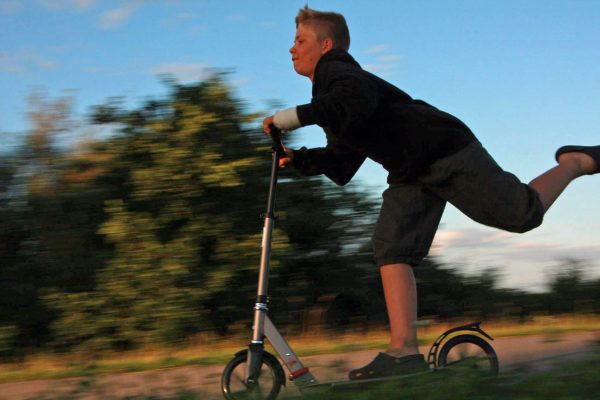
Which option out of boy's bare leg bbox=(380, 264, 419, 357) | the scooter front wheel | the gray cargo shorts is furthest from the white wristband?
the scooter front wheel

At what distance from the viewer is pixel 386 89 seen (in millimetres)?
4195

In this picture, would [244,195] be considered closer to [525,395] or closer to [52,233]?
[52,233]

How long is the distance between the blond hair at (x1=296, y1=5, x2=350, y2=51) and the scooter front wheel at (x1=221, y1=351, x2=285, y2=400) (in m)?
1.64

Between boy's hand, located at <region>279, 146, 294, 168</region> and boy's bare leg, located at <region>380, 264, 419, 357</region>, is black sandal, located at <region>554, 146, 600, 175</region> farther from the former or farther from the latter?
boy's hand, located at <region>279, 146, 294, 168</region>

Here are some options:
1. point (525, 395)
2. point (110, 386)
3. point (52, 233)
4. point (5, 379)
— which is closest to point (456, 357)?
point (525, 395)

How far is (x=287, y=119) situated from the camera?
154 inches

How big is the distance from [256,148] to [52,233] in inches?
123

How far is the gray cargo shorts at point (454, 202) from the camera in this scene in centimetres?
407

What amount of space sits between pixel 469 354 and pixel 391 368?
0.45 meters

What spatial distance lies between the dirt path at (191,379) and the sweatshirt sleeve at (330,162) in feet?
3.35

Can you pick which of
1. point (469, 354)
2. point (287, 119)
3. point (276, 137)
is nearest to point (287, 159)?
point (276, 137)

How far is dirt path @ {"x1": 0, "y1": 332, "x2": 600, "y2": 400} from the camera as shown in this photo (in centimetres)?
427

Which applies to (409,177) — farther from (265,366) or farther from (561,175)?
(265,366)

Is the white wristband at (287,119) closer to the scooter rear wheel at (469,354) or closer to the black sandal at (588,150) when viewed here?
the scooter rear wheel at (469,354)
